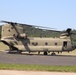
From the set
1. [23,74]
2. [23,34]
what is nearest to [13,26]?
[23,34]

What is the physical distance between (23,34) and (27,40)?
1084 mm

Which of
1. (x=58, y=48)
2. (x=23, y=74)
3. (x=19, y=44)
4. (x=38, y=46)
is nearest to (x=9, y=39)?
(x=19, y=44)

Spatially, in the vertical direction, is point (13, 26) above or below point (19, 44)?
above

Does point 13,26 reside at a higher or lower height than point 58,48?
higher

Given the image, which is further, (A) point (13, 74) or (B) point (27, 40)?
(B) point (27, 40)

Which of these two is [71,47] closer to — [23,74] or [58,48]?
[58,48]

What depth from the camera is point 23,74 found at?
14234 mm

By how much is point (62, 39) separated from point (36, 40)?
12.8 feet

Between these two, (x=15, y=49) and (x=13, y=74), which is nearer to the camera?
(x=13, y=74)

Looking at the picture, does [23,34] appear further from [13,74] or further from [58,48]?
[13,74]

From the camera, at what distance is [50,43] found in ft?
137

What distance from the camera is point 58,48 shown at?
41812mm

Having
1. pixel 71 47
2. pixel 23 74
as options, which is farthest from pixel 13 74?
pixel 71 47

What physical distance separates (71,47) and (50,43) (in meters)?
3.19
